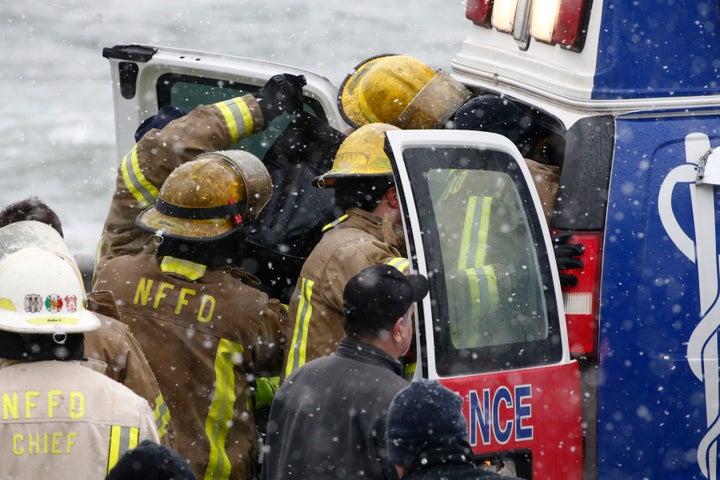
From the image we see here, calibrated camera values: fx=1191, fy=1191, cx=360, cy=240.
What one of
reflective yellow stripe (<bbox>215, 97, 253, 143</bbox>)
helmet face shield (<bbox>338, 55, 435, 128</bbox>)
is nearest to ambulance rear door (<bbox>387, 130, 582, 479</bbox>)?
helmet face shield (<bbox>338, 55, 435, 128</bbox>)

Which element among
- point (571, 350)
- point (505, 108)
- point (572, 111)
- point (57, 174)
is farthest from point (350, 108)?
point (57, 174)

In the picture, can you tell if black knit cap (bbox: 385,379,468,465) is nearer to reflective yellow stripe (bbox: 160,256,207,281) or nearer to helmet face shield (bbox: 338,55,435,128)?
reflective yellow stripe (bbox: 160,256,207,281)

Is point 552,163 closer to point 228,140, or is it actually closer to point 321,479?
point 228,140

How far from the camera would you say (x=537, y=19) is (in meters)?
4.28

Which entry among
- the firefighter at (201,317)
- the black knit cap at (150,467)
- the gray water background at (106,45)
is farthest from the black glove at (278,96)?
the gray water background at (106,45)

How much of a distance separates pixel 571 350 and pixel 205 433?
1.35 meters

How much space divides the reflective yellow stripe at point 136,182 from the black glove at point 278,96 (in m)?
0.56

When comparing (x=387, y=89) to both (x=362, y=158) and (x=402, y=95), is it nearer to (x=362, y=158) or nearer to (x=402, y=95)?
(x=402, y=95)

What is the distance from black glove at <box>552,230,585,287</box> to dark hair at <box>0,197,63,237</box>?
180 cm

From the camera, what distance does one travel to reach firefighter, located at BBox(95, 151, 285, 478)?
4.24 m

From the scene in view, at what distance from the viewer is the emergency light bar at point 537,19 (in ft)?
13.0

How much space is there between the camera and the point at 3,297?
315 centimetres

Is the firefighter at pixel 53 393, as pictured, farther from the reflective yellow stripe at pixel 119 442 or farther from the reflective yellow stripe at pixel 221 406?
the reflective yellow stripe at pixel 221 406

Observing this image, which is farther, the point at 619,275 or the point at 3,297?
the point at 619,275
